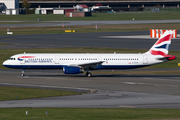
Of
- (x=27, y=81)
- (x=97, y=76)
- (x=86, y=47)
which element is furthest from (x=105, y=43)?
(x=27, y=81)

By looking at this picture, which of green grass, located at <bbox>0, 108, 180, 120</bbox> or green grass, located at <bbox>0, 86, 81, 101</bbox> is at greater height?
green grass, located at <bbox>0, 108, 180, 120</bbox>

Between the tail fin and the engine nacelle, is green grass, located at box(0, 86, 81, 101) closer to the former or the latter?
the engine nacelle

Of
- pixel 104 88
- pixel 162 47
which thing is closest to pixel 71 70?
pixel 104 88

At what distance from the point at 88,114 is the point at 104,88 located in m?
15.9

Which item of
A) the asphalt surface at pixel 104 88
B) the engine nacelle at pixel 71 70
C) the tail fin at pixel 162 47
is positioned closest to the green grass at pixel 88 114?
the asphalt surface at pixel 104 88

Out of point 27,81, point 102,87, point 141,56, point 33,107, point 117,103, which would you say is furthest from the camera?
point 141,56

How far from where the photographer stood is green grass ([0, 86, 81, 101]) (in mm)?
40625

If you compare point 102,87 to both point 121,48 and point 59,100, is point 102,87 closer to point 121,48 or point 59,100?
point 59,100

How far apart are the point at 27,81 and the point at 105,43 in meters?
52.4

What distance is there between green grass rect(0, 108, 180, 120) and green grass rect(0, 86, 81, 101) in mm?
7577

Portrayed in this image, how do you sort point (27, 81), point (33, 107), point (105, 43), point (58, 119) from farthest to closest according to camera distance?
point (105, 43), point (27, 81), point (33, 107), point (58, 119)

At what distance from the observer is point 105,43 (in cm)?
10212

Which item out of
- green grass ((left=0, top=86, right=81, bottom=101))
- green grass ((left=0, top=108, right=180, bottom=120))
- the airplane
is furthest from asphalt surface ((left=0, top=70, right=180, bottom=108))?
green grass ((left=0, top=108, right=180, bottom=120))

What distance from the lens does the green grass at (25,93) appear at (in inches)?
1599
